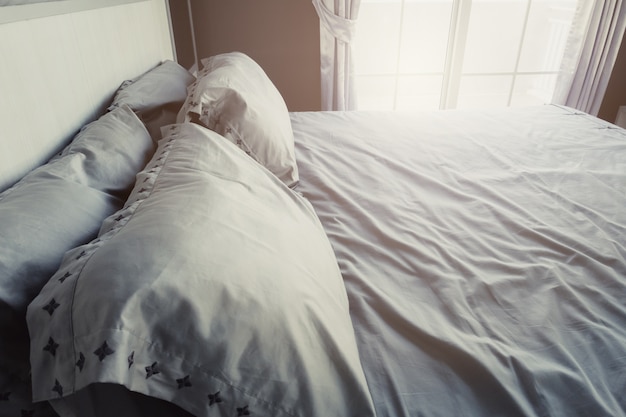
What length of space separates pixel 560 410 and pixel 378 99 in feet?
12.8

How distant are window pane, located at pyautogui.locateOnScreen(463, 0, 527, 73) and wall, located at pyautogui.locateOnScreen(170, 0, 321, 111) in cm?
265

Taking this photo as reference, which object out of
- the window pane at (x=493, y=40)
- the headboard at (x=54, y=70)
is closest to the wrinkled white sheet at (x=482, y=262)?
the headboard at (x=54, y=70)

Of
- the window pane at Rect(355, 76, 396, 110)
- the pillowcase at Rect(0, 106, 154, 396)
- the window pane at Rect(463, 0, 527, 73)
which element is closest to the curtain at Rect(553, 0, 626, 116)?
the window pane at Rect(355, 76, 396, 110)

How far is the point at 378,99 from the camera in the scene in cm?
421

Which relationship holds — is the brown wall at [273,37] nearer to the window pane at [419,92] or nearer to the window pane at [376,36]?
the window pane at [376,36]

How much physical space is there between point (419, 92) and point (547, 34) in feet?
4.49

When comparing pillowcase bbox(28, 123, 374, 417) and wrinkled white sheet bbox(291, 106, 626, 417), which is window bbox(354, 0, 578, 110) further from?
pillowcase bbox(28, 123, 374, 417)

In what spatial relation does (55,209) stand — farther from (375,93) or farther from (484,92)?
(484,92)

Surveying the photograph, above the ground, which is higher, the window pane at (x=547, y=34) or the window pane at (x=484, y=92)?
the window pane at (x=547, y=34)

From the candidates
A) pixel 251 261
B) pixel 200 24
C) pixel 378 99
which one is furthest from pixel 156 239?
pixel 378 99

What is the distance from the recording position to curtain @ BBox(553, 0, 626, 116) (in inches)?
102

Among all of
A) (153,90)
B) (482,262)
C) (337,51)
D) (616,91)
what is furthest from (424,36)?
(482,262)

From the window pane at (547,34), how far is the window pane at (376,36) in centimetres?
152

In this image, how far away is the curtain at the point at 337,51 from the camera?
2.53m
